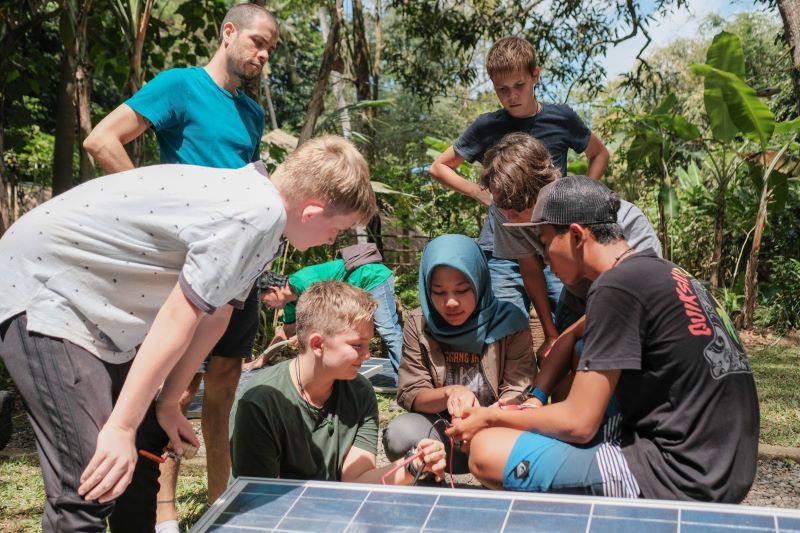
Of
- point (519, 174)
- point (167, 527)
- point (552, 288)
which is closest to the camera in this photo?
point (167, 527)

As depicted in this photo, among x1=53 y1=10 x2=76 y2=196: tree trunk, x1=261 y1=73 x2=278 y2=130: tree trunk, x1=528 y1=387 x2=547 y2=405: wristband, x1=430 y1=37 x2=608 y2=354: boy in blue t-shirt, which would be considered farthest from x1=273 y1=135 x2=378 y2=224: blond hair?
x1=261 y1=73 x2=278 y2=130: tree trunk

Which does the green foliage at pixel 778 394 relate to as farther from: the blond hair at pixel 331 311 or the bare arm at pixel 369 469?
the blond hair at pixel 331 311

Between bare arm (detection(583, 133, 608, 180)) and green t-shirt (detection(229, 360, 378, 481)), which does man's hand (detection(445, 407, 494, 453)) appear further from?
bare arm (detection(583, 133, 608, 180))

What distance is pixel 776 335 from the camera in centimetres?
970

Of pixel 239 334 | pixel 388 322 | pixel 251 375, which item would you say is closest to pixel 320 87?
pixel 388 322

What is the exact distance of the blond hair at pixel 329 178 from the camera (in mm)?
2117

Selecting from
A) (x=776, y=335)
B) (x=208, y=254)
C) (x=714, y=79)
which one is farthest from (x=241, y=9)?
(x=776, y=335)

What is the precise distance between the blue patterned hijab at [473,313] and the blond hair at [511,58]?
96 centimetres

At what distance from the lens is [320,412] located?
290 centimetres

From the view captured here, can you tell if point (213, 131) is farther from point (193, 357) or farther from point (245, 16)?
point (193, 357)

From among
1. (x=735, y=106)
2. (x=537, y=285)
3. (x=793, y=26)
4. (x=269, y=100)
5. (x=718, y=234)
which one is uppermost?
(x=793, y=26)

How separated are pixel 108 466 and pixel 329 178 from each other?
2.89 feet

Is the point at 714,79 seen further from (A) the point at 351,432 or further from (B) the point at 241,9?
(A) the point at 351,432

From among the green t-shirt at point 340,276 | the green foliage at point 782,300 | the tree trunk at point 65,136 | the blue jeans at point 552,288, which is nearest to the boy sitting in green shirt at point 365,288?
the green t-shirt at point 340,276
